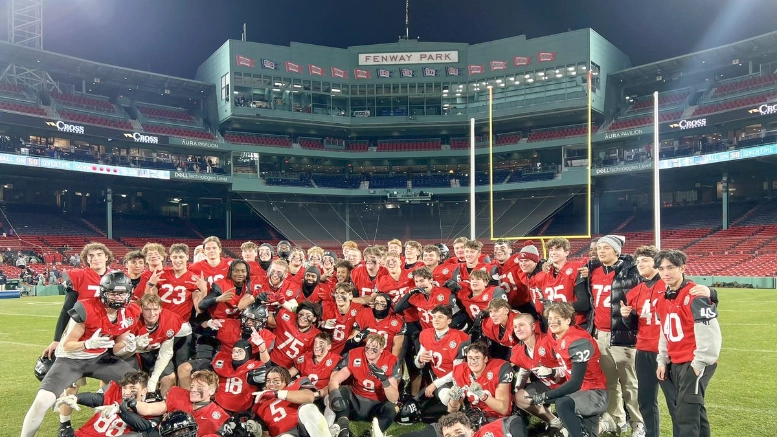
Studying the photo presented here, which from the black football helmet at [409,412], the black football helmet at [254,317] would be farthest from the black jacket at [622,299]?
the black football helmet at [254,317]

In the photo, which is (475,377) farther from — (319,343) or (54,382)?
(54,382)

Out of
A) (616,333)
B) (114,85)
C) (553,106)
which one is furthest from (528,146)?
(616,333)

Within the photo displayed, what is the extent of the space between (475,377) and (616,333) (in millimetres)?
Result: 1684

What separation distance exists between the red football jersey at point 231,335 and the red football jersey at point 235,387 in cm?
30

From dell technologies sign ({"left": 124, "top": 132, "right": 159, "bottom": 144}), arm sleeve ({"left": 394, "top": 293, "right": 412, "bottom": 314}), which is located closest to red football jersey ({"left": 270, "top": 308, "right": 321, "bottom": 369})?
arm sleeve ({"left": 394, "top": 293, "right": 412, "bottom": 314})

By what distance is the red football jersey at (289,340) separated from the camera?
Result: 5.94 m

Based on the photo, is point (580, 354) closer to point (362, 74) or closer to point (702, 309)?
point (702, 309)

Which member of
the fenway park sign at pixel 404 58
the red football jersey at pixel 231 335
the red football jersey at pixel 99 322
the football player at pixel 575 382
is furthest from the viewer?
the fenway park sign at pixel 404 58

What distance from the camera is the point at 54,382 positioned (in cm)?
501

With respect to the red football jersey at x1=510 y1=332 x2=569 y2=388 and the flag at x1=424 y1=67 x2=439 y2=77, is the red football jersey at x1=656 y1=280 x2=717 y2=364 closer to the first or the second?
the red football jersey at x1=510 y1=332 x2=569 y2=388

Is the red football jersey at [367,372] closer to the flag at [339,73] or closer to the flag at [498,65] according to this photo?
the flag at [498,65]

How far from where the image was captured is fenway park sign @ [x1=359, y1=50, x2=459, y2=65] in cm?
4206

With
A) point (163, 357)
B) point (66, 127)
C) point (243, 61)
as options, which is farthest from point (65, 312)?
point (243, 61)

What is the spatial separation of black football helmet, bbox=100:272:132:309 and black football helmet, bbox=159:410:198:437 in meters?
1.32
